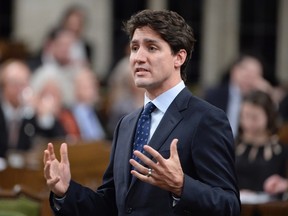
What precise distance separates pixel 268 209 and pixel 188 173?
2.22m

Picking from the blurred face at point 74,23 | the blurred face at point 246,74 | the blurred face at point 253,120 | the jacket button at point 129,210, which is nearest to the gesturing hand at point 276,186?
the blurred face at point 253,120

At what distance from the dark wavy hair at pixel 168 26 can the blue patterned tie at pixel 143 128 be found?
30 centimetres

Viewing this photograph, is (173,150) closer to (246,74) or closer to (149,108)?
(149,108)

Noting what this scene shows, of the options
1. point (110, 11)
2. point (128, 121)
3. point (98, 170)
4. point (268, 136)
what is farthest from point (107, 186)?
point (110, 11)

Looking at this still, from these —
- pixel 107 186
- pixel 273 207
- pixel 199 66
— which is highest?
pixel 107 186

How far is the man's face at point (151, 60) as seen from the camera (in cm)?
495

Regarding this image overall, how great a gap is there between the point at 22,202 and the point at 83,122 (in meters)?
4.76

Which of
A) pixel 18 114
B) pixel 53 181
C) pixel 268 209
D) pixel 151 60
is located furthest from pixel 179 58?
pixel 18 114

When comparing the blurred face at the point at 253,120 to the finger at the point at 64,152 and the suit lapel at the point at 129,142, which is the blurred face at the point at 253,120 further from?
the finger at the point at 64,152

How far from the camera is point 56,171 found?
504cm

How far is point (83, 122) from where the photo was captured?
38.7 ft

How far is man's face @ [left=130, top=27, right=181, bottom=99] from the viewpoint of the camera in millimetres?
4945

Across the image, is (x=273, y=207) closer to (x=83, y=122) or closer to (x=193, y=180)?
(x=193, y=180)

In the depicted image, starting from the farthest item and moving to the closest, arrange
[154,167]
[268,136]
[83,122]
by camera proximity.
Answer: [83,122] < [268,136] < [154,167]
